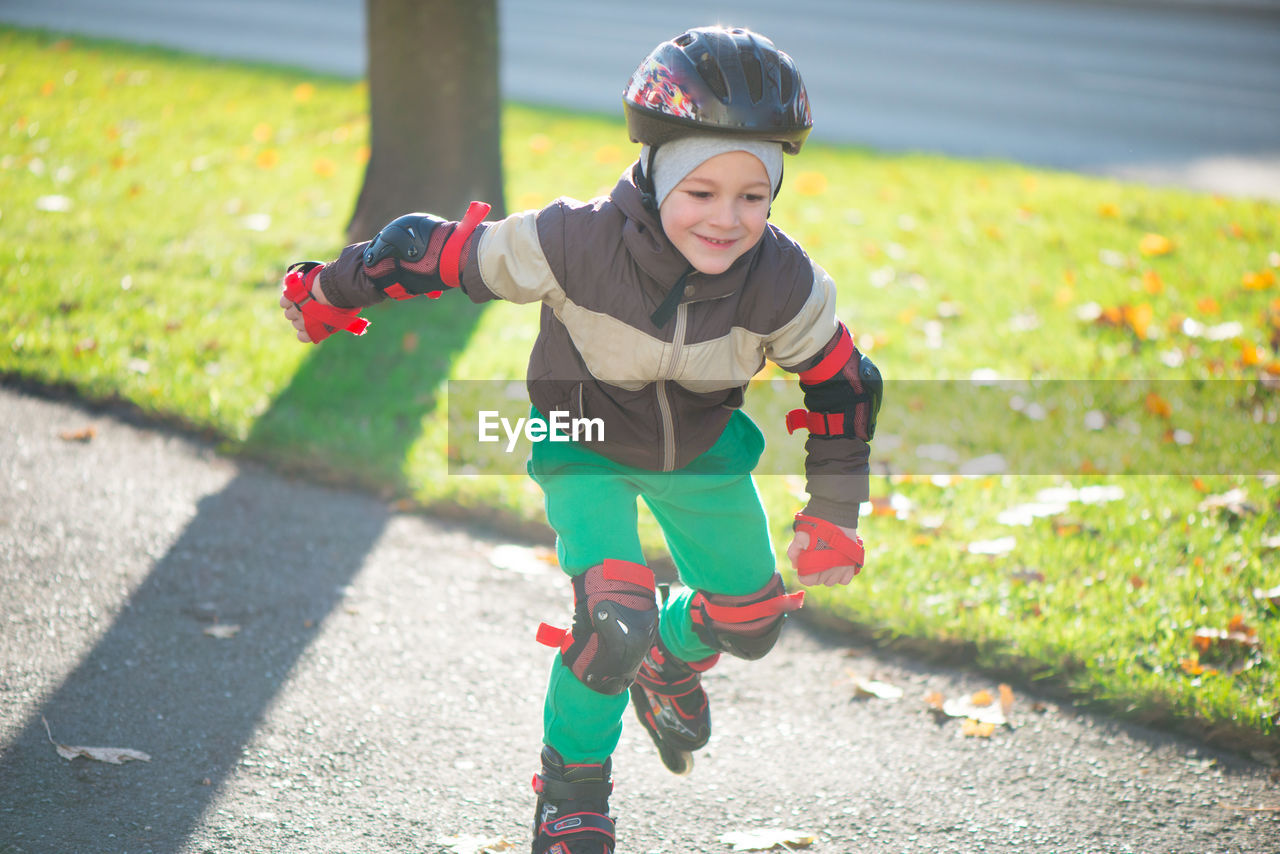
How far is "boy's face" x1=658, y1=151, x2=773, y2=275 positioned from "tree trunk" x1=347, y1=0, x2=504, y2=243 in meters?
3.68

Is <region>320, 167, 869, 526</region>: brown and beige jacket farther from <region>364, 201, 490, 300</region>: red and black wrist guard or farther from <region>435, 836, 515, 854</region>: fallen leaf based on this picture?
<region>435, 836, 515, 854</region>: fallen leaf

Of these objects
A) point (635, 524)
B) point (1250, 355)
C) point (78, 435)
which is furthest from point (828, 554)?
point (1250, 355)

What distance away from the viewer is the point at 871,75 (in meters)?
12.8

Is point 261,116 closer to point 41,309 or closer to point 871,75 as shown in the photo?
point 41,309

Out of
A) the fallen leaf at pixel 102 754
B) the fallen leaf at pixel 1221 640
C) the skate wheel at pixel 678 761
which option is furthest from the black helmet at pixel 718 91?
the fallen leaf at pixel 1221 640

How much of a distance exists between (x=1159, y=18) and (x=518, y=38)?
10.7m

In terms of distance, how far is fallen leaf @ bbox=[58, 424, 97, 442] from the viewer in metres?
4.40

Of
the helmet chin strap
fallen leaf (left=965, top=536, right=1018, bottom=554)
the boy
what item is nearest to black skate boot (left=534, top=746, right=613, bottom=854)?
the boy

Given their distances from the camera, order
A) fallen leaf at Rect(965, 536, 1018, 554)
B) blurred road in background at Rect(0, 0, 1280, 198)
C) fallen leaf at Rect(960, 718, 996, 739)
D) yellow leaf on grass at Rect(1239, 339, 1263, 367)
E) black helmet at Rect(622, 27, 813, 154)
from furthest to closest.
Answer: blurred road in background at Rect(0, 0, 1280, 198), yellow leaf on grass at Rect(1239, 339, 1263, 367), fallen leaf at Rect(965, 536, 1018, 554), fallen leaf at Rect(960, 718, 996, 739), black helmet at Rect(622, 27, 813, 154)

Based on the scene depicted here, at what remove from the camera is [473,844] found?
8.65 ft

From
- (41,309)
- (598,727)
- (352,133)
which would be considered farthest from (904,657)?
(352,133)

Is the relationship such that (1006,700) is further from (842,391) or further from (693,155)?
(693,155)

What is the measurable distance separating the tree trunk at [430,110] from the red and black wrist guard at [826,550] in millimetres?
3843

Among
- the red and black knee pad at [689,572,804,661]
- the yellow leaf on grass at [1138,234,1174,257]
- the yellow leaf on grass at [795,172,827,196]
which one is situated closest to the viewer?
the red and black knee pad at [689,572,804,661]
